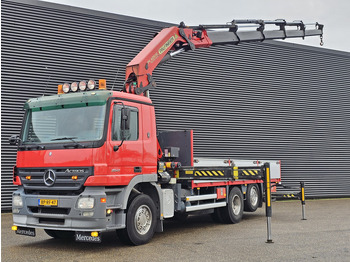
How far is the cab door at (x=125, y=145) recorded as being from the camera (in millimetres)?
7676

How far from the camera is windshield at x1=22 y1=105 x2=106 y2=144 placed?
768cm

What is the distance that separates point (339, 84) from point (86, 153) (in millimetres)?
18245

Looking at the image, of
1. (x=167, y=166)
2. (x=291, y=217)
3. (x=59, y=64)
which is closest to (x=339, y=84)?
(x=291, y=217)

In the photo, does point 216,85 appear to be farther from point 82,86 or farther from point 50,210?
point 50,210

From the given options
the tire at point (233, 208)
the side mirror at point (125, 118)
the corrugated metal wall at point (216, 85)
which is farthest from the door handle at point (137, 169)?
the corrugated metal wall at point (216, 85)

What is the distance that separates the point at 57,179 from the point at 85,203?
2.47ft

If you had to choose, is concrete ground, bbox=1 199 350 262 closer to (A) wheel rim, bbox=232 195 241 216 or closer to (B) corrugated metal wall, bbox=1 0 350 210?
(A) wheel rim, bbox=232 195 241 216

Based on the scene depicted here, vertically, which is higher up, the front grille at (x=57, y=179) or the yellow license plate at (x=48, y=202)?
the front grille at (x=57, y=179)

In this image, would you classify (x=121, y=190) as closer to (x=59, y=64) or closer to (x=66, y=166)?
(x=66, y=166)

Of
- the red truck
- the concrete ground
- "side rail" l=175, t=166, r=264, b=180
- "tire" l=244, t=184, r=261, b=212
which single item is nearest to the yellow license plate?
the red truck

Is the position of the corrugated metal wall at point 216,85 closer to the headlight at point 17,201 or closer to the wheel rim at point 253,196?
the wheel rim at point 253,196

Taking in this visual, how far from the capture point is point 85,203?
24.0ft

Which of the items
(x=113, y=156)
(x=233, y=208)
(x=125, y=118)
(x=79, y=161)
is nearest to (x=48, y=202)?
(x=79, y=161)

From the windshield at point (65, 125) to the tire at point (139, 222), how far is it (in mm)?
→ 1565
